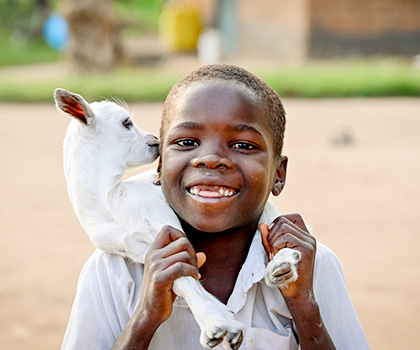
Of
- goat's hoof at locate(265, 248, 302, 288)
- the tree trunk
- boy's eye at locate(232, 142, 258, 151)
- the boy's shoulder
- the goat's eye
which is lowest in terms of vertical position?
the boy's shoulder

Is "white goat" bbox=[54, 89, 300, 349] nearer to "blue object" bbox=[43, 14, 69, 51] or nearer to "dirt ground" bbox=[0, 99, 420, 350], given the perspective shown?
"dirt ground" bbox=[0, 99, 420, 350]

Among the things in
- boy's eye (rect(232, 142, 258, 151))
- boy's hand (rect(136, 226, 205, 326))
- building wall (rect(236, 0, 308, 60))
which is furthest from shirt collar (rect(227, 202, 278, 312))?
building wall (rect(236, 0, 308, 60))

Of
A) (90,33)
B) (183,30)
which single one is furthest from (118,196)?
(183,30)

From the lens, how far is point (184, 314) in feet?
6.26

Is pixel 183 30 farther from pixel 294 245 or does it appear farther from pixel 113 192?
pixel 294 245

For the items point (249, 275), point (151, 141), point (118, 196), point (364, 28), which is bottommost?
point (249, 275)

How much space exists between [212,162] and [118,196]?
38 cm

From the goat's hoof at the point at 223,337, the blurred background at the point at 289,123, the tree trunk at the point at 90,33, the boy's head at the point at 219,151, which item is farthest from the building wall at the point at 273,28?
the goat's hoof at the point at 223,337

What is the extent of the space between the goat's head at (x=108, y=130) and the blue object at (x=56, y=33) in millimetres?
26093

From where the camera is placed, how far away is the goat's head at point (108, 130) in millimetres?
2121

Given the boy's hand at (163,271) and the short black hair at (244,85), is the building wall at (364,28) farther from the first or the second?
the boy's hand at (163,271)

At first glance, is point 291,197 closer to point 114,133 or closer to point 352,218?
point 352,218

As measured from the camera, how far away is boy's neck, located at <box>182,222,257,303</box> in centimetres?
195

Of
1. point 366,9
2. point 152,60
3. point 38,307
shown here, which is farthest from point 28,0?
point 38,307
